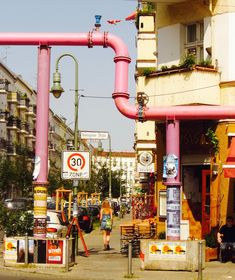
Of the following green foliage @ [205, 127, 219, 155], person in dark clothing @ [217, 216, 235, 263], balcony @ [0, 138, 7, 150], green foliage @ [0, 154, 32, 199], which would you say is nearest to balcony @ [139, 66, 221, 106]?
green foliage @ [205, 127, 219, 155]

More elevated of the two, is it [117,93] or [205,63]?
[205,63]

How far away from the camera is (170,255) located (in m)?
17.1

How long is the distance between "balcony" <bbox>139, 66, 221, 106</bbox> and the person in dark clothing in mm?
Answer: 3833

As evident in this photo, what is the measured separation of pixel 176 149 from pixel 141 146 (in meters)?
23.8

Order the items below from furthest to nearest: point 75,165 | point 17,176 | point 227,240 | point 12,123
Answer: point 12,123
point 17,176
point 75,165
point 227,240

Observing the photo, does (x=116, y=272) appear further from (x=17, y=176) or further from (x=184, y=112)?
(x=17, y=176)

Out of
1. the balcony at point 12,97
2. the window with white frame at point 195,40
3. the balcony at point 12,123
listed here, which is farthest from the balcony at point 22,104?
the window with white frame at point 195,40

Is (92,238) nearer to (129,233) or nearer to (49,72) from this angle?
(129,233)

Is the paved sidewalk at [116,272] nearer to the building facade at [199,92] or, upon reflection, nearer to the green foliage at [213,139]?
the building facade at [199,92]

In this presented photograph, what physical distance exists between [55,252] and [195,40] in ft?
31.0

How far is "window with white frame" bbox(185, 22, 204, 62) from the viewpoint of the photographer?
22469mm

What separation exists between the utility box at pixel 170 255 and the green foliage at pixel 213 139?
4.82 metres

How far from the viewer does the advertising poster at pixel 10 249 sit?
685 inches

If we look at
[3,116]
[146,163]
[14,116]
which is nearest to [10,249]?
[146,163]
